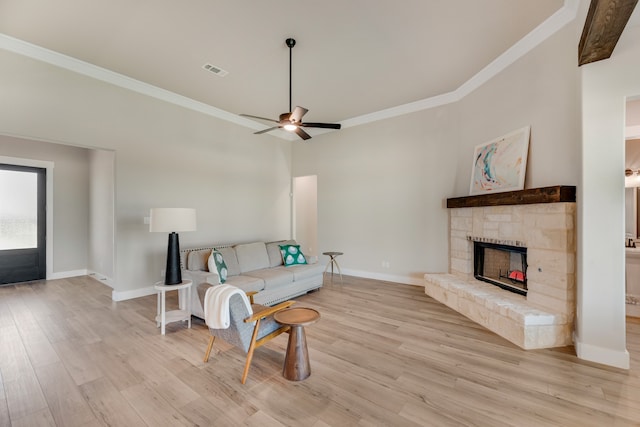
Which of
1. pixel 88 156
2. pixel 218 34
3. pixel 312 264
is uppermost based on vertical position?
pixel 218 34

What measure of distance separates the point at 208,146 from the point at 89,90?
1.83 meters

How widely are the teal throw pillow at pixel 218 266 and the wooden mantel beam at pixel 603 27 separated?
14.2ft

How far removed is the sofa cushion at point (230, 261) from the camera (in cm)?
397

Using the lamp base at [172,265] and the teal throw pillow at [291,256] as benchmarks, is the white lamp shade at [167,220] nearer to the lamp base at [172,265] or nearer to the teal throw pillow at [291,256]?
the lamp base at [172,265]

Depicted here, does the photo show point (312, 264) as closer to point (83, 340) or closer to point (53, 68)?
point (83, 340)

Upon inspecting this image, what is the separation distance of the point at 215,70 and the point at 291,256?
3.11 meters

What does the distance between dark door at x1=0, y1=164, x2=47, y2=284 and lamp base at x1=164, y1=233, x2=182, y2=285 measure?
13.9ft

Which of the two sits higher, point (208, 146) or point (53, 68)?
point (53, 68)

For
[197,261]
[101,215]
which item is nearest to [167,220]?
[197,261]

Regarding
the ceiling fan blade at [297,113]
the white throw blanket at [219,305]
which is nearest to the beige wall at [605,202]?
the ceiling fan blade at [297,113]

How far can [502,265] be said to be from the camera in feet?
12.1

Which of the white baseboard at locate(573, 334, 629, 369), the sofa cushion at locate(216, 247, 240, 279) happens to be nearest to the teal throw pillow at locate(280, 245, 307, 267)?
the sofa cushion at locate(216, 247, 240, 279)

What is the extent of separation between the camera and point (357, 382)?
216 centimetres

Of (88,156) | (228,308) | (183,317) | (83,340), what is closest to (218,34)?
(228,308)
